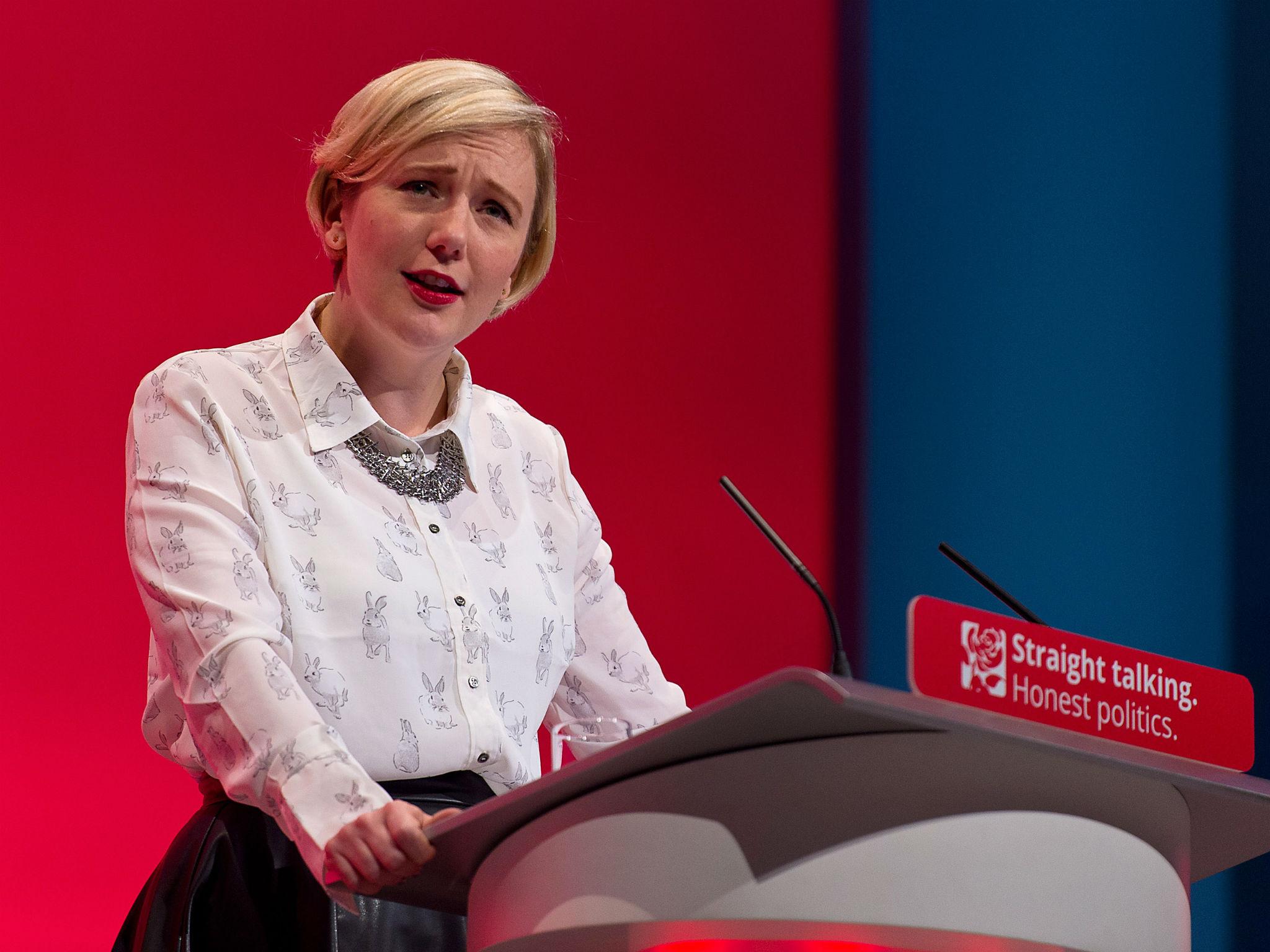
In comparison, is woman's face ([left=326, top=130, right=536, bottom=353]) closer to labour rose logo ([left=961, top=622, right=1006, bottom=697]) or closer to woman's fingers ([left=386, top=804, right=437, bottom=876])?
woman's fingers ([left=386, top=804, right=437, bottom=876])

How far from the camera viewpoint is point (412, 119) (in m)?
1.56

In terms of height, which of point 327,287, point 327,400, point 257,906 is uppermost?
point 327,287

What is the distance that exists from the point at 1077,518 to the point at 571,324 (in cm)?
99

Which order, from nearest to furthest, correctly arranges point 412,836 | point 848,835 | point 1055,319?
point 848,835 → point 412,836 → point 1055,319

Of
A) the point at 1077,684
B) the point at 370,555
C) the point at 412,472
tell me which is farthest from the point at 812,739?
→ the point at 412,472

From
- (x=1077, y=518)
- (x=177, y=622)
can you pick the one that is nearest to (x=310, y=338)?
(x=177, y=622)

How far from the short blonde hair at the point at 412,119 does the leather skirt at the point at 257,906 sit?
637mm

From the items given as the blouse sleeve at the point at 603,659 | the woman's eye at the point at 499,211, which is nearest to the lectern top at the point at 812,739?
the blouse sleeve at the point at 603,659

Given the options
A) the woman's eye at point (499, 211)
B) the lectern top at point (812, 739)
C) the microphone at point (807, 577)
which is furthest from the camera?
the woman's eye at point (499, 211)

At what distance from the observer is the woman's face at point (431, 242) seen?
1562 mm

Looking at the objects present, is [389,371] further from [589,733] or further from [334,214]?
[589,733]

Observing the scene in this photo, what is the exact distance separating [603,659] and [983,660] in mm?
882

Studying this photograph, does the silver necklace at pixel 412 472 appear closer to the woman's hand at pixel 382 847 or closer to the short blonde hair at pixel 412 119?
the short blonde hair at pixel 412 119

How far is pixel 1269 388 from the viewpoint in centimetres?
254
